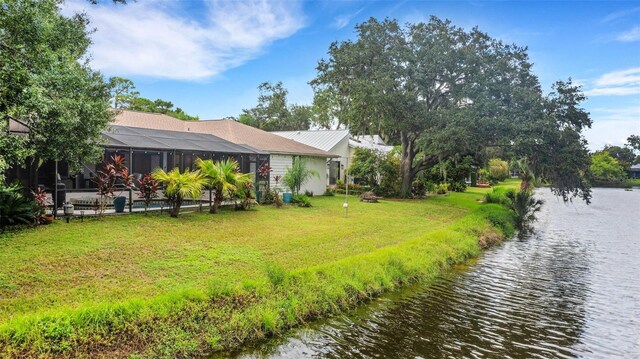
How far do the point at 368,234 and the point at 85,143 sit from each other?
27.6 feet

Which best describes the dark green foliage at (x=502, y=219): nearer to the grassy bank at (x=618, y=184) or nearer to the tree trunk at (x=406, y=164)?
the tree trunk at (x=406, y=164)

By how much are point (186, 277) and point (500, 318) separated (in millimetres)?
6049

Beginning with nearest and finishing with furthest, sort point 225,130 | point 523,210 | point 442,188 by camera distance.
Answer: point 523,210, point 225,130, point 442,188

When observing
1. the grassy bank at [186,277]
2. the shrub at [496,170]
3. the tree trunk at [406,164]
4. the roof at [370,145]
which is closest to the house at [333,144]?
the roof at [370,145]

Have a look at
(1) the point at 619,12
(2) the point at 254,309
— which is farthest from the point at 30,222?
(1) the point at 619,12

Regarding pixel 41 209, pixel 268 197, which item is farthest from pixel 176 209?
pixel 268 197

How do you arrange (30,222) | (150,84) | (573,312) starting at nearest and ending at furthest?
(573,312)
(30,222)
(150,84)

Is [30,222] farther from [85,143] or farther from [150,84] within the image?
[150,84]

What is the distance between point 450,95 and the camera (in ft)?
80.0

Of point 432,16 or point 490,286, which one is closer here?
point 490,286

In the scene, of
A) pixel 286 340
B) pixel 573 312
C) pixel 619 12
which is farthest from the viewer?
pixel 619 12

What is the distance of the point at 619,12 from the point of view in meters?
15.8

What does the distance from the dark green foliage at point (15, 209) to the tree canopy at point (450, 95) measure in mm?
17712

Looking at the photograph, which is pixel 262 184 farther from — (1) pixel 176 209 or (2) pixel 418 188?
(2) pixel 418 188
